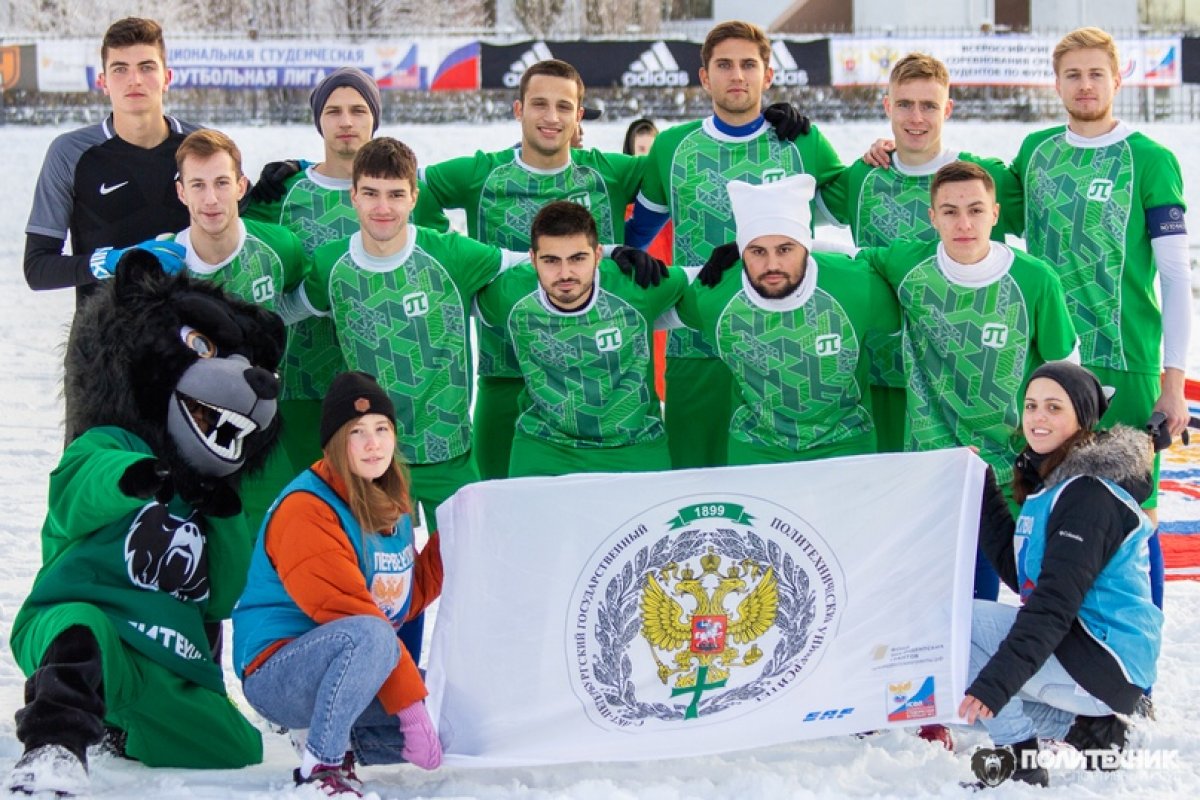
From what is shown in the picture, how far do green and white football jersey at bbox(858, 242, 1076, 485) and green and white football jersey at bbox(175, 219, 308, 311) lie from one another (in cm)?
192

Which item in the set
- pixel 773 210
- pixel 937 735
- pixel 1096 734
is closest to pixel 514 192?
pixel 773 210

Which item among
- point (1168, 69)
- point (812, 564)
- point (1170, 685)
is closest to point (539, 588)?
point (812, 564)

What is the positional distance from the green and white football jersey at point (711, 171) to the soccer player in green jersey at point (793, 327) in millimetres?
581

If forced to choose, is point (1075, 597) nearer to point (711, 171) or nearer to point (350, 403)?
point (350, 403)

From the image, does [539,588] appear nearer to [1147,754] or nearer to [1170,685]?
[1147,754]

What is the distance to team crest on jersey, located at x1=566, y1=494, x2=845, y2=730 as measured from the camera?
3.76 m

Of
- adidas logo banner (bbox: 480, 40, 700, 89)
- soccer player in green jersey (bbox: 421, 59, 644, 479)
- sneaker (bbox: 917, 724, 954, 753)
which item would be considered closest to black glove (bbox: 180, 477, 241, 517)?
soccer player in green jersey (bbox: 421, 59, 644, 479)

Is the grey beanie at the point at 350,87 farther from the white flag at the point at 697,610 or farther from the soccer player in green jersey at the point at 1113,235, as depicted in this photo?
the soccer player in green jersey at the point at 1113,235

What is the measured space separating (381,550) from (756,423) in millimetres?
1338

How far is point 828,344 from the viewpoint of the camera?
4.34 meters

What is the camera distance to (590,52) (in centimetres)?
1969

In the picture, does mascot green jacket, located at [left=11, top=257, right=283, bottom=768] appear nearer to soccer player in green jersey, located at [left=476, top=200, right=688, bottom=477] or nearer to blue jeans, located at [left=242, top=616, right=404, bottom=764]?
blue jeans, located at [left=242, top=616, right=404, bottom=764]

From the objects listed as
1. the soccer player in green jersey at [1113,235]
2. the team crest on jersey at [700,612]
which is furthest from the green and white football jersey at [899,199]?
the team crest on jersey at [700,612]

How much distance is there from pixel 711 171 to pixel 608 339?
3.06 feet
